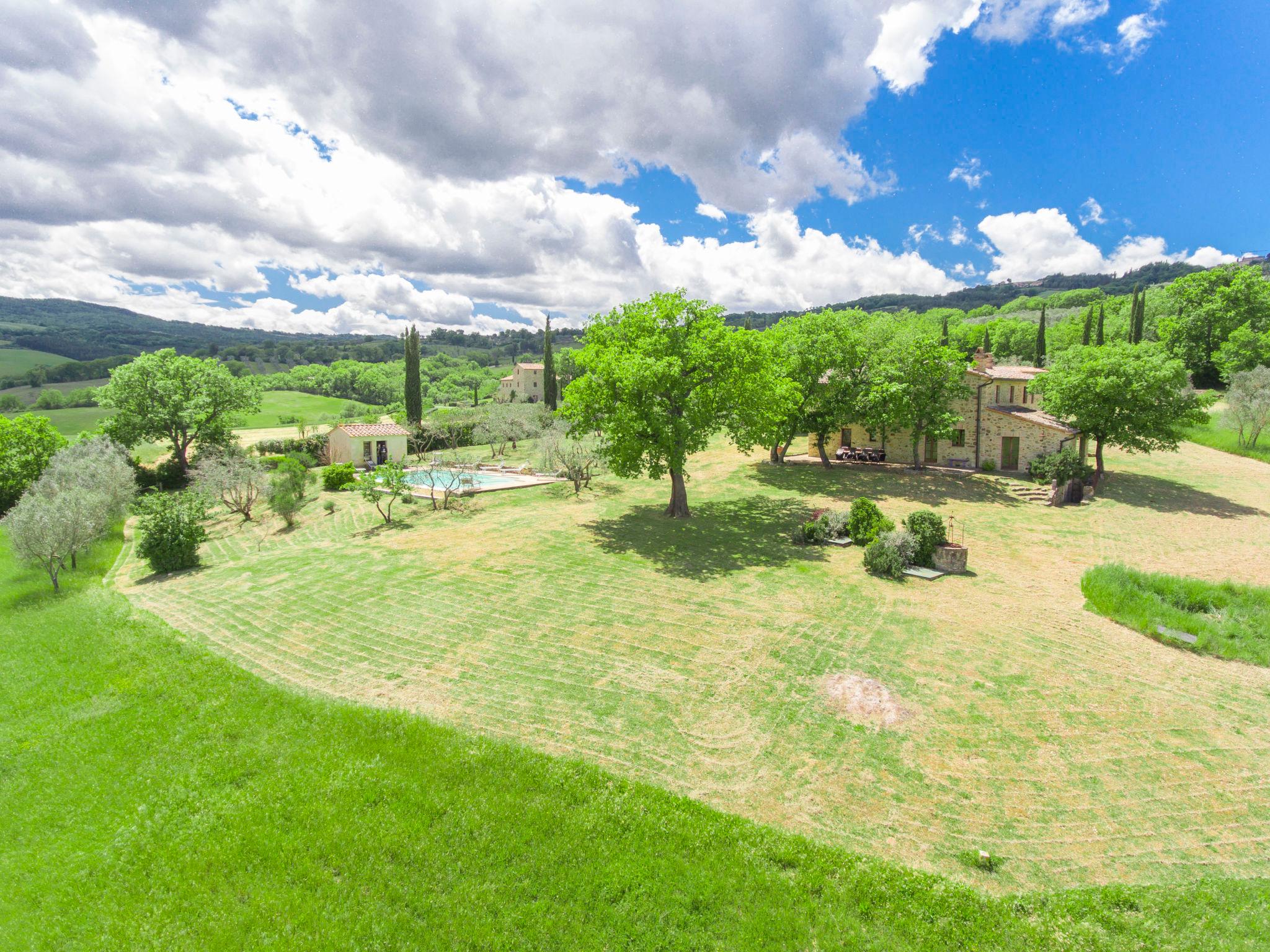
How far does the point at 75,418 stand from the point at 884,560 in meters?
86.9

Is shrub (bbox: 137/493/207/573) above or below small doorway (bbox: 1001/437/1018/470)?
below

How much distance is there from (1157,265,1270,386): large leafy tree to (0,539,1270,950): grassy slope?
62093 millimetres

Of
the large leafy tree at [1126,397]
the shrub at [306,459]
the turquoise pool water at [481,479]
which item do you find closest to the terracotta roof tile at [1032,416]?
the large leafy tree at [1126,397]

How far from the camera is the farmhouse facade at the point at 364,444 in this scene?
40.3 metres

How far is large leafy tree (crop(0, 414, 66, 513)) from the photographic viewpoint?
1195 inches

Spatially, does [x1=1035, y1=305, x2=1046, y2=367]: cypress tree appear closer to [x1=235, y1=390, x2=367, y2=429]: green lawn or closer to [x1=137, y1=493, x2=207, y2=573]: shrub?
[x1=137, y1=493, x2=207, y2=573]: shrub

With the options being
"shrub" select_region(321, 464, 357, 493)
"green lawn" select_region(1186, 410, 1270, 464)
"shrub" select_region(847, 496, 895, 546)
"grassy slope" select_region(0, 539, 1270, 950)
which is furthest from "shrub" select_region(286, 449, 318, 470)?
"green lawn" select_region(1186, 410, 1270, 464)

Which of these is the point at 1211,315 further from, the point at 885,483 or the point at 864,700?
the point at 864,700

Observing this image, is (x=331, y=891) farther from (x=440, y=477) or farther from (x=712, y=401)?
(x=440, y=477)

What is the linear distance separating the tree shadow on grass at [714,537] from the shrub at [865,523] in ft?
5.32

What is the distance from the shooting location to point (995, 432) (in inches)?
1281

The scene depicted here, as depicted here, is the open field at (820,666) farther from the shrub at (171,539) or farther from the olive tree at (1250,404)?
the olive tree at (1250,404)

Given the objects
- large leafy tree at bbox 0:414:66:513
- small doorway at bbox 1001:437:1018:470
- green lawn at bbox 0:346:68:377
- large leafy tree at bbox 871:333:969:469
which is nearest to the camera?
large leafy tree at bbox 871:333:969:469

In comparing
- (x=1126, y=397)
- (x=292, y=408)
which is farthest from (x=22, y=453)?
(x=292, y=408)
